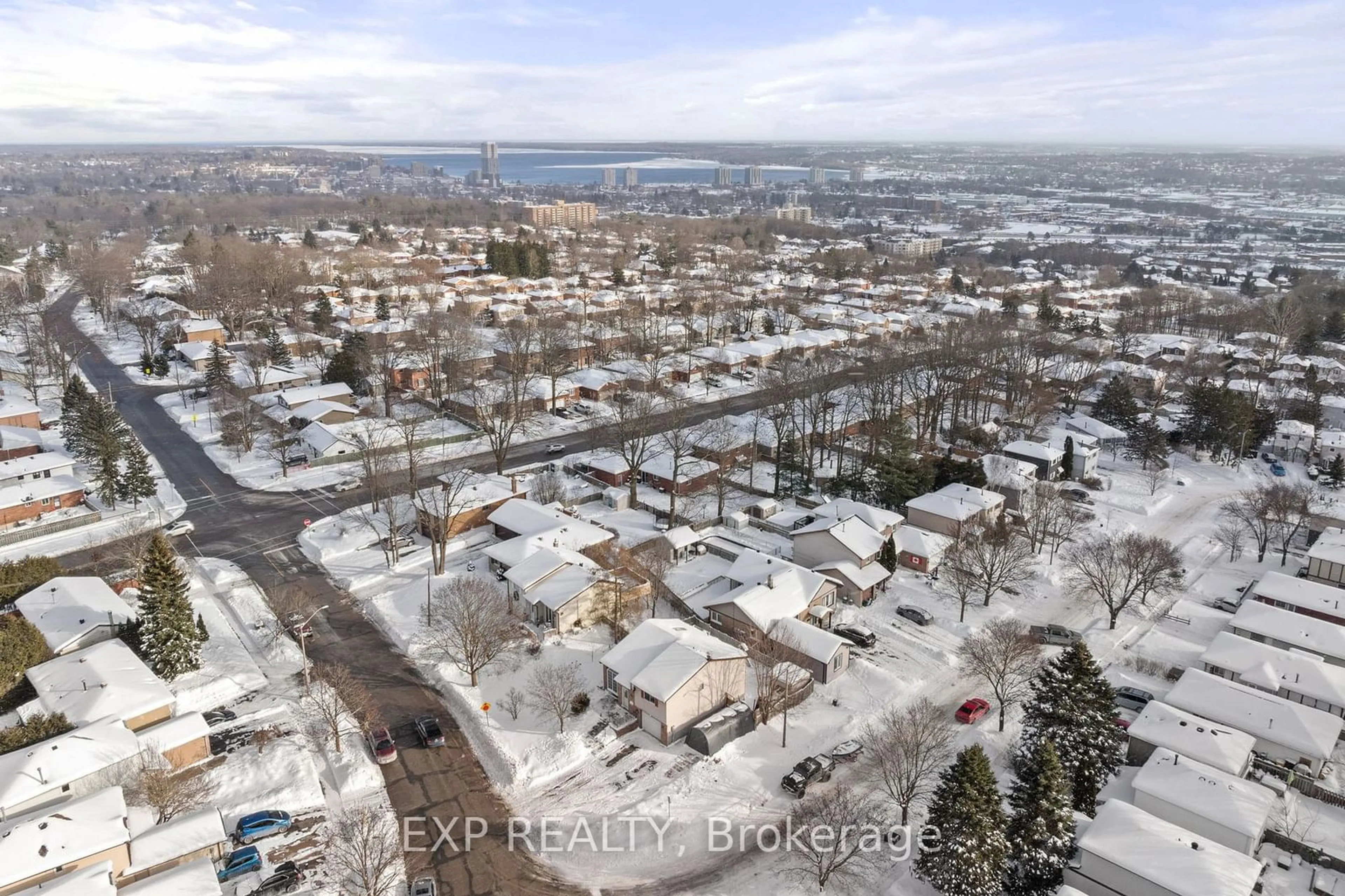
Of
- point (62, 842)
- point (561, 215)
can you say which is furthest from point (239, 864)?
point (561, 215)

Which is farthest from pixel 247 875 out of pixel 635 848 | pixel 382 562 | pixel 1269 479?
pixel 1269 479

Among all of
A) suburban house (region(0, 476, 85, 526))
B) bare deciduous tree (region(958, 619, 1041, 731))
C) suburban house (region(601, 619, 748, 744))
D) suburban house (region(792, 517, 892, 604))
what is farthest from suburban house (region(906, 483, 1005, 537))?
suburban house (region(0, 476, 85, 526))

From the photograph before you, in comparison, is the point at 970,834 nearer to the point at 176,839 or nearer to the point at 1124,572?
the point at 176,839

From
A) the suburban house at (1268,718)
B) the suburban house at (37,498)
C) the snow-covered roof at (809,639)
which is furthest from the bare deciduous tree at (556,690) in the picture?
the suburban house at (37,498)

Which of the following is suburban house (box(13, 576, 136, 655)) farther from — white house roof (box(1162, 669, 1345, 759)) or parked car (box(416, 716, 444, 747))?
white house roof (box(1162, 669, 1345, 759))

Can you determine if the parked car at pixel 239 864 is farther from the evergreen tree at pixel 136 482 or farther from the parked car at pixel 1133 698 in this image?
the evergreen tree at pixel 136 482

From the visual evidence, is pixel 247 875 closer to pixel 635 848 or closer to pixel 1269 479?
pixel 635 848
